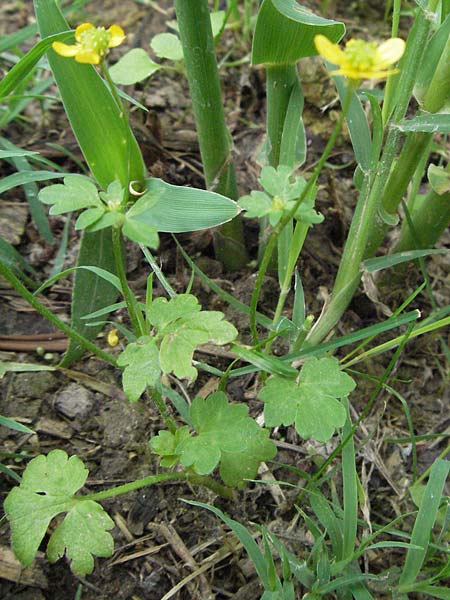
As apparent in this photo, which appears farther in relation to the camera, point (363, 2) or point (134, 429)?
point (363, 2)

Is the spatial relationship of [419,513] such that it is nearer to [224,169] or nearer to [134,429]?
[134,429]

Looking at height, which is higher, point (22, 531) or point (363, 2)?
point (363, 2)

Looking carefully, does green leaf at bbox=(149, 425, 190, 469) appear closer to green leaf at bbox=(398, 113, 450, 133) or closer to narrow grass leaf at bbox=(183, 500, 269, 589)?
narrow grass leaf at bbox=(183, 500, 269, 589)

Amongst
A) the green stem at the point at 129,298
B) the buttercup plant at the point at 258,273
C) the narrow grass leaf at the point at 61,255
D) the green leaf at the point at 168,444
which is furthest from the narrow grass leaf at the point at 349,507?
the narrow grass leaf at the point at 61,255

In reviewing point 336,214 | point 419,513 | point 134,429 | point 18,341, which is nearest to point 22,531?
point 134,429

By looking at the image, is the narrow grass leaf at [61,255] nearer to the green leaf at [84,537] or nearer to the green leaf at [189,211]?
the green leaf at [189,211]
